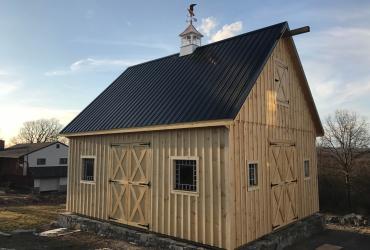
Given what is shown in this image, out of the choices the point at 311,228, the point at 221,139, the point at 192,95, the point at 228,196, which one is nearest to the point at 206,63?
the point at 192,95

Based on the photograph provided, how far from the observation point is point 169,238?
33.9 ft

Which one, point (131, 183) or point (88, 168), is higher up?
point (88, 168)

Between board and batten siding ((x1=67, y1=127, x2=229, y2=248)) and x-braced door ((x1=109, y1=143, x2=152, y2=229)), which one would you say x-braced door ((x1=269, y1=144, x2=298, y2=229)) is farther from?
x-braced door ((x1=109, y1=143, x2=152, y2=229))

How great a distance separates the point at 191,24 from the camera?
611 inches

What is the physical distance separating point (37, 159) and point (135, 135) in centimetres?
3112

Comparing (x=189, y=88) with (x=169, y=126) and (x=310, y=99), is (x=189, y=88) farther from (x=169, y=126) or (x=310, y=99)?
(x=310, y=99)

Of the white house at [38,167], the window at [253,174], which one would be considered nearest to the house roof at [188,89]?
the window at [253,174]

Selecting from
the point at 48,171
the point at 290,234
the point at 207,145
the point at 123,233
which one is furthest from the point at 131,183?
the point at 48,171

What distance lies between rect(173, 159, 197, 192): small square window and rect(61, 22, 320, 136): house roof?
1.34 m

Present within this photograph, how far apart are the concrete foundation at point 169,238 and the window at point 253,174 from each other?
1.74 m

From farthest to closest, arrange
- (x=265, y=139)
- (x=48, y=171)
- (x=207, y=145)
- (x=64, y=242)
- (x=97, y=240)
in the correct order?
(x=48, y=171)
(x=97, y=240)
(x=64, y=242)
(x=265, y=139)
(x=207, y=145)

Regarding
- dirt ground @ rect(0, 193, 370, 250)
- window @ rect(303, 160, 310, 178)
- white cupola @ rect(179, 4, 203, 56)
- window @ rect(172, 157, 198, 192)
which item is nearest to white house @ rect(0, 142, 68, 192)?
dirt ground @ rect(0, 193, 370, 250)

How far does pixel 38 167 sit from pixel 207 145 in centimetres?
3411

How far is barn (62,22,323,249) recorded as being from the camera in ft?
30.9
